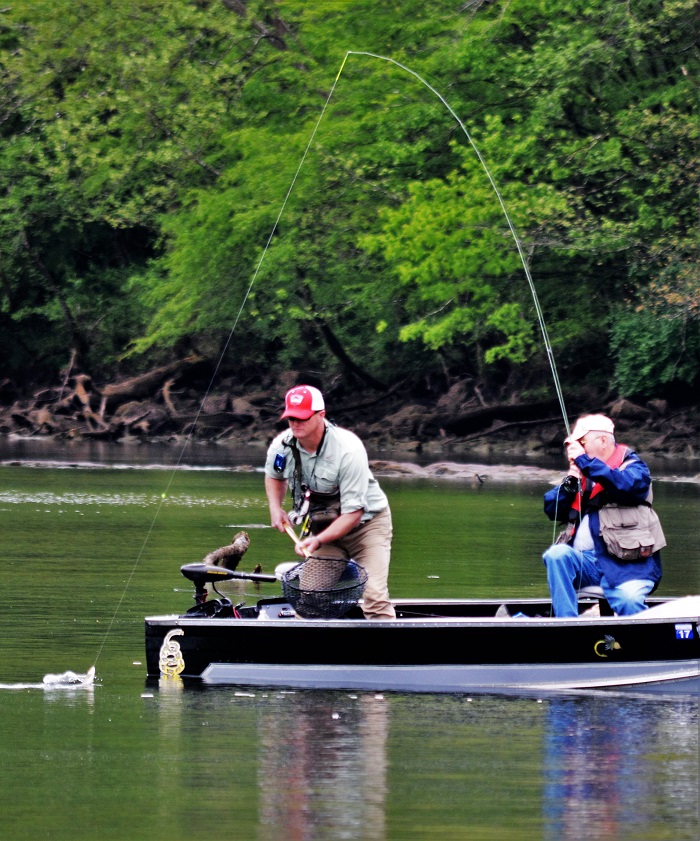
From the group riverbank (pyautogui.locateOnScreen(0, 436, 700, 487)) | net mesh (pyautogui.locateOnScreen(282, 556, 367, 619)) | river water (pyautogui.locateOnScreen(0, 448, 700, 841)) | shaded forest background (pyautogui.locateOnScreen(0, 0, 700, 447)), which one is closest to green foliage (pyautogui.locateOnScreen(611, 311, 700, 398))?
shaded forest background (pyautogui.locateOnScreen(0, 0, 700, 447))

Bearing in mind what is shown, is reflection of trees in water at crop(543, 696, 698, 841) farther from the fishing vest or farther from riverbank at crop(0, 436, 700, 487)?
riverbank at crop(0, 436, 700, 487)

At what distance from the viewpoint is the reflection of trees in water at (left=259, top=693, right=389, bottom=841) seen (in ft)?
20.6

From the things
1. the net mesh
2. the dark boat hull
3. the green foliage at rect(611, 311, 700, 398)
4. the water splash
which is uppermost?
the green foliage at rect(611, 311, 700, 398)

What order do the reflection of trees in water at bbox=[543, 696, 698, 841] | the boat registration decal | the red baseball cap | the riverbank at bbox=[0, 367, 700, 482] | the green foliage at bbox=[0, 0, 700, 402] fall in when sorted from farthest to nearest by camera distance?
the riverbank at bbox=[0, 367, 700, 482]
the green foliage at bbox=[0, 0, 700, 402]
the boat registration decal
the red baseball cap
the reflection of trees in water at bbox=[543, 696, 698, 841]

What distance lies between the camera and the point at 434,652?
9.30 meters

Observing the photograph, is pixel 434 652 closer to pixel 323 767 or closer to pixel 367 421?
pixel 323 767

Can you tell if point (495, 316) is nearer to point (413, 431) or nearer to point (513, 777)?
point (413, 431)

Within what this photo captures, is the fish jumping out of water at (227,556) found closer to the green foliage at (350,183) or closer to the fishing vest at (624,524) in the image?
the fishing vest at (624,524)

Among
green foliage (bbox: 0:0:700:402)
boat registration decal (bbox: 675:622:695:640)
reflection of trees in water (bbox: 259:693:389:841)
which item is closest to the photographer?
reflection of trees in water (bbox: 259:693:389:841)


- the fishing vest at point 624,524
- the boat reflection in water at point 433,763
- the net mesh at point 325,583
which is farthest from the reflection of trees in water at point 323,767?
the fishing vest at point 624,524

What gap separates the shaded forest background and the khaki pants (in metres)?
19.0

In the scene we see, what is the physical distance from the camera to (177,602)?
40.3ft

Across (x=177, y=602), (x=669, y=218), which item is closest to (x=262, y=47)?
(x=669, y=218)

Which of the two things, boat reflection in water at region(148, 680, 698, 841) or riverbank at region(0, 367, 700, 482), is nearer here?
boat reflection in water at region(148, 680, 698, 841)
